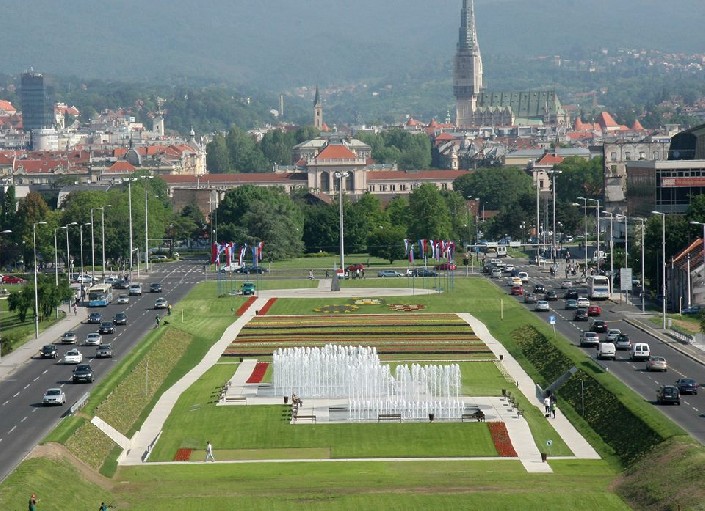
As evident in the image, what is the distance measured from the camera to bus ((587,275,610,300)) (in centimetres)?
11800

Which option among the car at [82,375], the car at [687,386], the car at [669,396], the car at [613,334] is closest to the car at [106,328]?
the car at [82,375]

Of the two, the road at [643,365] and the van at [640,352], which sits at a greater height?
the van at [640,352]

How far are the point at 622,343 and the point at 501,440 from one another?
937 inches

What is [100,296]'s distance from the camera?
397 feet

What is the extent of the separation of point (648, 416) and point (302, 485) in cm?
1323

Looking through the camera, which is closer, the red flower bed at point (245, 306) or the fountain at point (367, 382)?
the fountain at point (367, 382)

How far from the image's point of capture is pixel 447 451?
67125 mm

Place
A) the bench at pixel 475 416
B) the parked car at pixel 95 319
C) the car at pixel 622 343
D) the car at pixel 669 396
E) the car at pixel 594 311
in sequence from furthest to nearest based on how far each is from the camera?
the parked car at pixel 95 319 → the car at pixel 594 311 → the car at pixel 622 343 → the bench at pixel 475 416 → the car at pixel 669 396

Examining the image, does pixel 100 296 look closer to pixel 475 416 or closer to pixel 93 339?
pixel 93 339

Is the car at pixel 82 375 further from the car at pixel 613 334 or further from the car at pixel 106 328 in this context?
the car at pixel 613 334

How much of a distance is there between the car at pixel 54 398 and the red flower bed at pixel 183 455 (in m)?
8.80

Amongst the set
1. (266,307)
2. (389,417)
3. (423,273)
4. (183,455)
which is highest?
(423,273)

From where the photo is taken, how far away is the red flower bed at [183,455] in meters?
65.8

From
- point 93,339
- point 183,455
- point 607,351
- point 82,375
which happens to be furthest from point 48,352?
point 183,455
